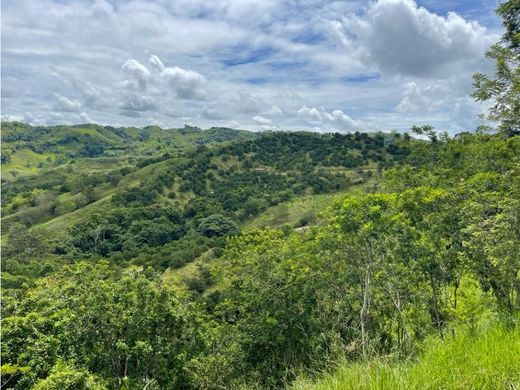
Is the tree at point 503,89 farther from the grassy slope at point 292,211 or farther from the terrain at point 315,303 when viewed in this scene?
the grassy slope at point 292,211

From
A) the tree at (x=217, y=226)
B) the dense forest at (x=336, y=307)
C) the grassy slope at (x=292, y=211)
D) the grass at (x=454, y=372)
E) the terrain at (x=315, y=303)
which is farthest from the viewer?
the tree at (x=217, y=226)

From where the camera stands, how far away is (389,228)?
529 inches

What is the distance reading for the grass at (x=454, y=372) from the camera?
362 centimetres

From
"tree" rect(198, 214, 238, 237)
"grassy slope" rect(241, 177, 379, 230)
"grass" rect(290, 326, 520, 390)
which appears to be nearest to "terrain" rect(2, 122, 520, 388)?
"grass" rect(290, 326, 520, 390)

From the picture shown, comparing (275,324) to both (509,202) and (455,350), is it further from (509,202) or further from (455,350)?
(455,350)

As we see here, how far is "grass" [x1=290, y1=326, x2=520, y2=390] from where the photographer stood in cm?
362

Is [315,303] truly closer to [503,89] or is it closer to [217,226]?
[503,89]

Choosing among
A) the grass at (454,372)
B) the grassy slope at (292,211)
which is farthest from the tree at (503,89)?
the grassy slope at (292,211)

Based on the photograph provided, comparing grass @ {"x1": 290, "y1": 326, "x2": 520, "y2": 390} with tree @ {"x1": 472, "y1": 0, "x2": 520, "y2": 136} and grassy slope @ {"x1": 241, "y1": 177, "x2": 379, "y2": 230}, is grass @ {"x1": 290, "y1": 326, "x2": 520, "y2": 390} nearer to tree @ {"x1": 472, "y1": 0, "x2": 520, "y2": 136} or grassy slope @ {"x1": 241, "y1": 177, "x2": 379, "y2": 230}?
tree @ {"x1": 472, "y1": 0, "x2": 520, "y2": 136}

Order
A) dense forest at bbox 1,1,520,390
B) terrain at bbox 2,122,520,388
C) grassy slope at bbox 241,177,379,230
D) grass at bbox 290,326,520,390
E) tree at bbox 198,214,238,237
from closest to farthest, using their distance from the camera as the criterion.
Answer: grass at bbox 290,326,520,390
dense forest at bbox 1,1,520,390
terrain at bbox 2,122,520,388
grassy slope at bbox 241,177,379,230
tree at bbox 198,214,238,237

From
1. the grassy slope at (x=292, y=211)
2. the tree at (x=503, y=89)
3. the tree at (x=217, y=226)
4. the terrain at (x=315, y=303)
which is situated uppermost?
the tree at (x=503, y=89)

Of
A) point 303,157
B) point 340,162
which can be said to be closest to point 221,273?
point 340,162

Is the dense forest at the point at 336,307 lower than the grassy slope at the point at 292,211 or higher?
higher

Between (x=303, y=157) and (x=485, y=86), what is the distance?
154754 millimetres
